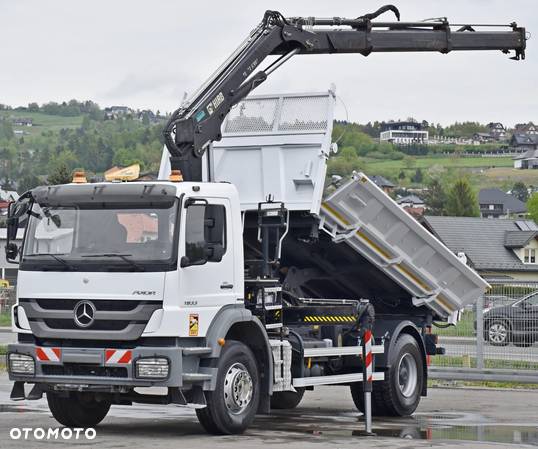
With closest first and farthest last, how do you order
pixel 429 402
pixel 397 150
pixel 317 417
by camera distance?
pixel 317 417
pixel 429 402
pixel 397 150

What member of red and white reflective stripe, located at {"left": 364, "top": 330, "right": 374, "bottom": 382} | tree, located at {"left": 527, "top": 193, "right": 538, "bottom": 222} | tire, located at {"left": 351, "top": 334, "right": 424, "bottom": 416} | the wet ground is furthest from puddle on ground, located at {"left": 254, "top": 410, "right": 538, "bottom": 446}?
tree, located at {"left": 527, "top": 193, "right": 538, "bottom": 222}

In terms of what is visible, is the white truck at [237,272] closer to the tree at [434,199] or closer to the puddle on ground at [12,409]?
the puddle on ground at [12,409]

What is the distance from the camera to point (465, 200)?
146 m

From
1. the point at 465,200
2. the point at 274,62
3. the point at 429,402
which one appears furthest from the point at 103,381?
the point at 465,200

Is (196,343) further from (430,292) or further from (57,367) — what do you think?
(430,292)

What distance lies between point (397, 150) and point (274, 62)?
181m

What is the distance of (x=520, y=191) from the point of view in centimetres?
19200

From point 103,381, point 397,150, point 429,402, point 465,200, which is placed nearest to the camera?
point 103,381

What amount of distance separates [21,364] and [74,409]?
1100 mm

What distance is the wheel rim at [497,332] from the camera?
21859mm

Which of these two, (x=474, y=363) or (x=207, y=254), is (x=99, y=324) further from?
(x=474, y=363)

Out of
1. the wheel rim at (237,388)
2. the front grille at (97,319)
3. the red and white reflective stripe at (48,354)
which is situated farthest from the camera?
the wheel rim at (237,388)

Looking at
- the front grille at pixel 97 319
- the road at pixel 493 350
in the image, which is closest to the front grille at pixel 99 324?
the front grille at pixel 97 319

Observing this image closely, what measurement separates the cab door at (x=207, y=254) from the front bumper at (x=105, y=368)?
2.05ft
